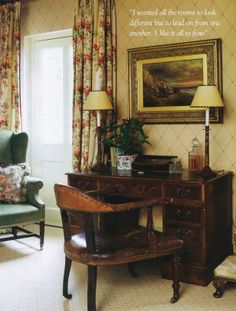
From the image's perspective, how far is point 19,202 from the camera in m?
4.07

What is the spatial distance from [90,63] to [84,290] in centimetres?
219

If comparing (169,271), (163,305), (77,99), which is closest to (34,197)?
(77,99)

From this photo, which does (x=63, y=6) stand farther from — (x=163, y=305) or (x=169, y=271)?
(x=163, y=305)

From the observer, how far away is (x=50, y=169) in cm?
492

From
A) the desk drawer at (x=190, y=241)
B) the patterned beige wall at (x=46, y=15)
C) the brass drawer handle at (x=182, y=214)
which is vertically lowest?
the desk drawer at (x=190, y=241)

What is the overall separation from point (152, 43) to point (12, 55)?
1.81 m

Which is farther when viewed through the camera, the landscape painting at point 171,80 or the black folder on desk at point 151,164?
the landscape painting at point 171,80

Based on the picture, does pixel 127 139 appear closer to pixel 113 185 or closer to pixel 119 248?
pixel 113 185

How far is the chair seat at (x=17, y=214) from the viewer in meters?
3.74

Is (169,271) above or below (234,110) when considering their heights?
below

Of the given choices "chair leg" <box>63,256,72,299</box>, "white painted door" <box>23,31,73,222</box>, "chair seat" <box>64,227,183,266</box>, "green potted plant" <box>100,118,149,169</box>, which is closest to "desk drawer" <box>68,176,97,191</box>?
"green potted plant" <box>100,118,149,169</box>

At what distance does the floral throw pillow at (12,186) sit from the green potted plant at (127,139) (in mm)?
901

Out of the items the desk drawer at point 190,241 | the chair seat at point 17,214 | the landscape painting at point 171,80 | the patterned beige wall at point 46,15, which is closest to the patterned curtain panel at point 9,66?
the patterned beige wall at point 46,15

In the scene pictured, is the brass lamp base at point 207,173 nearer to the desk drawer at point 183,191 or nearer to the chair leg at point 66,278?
the desk drawer at point 183,191
